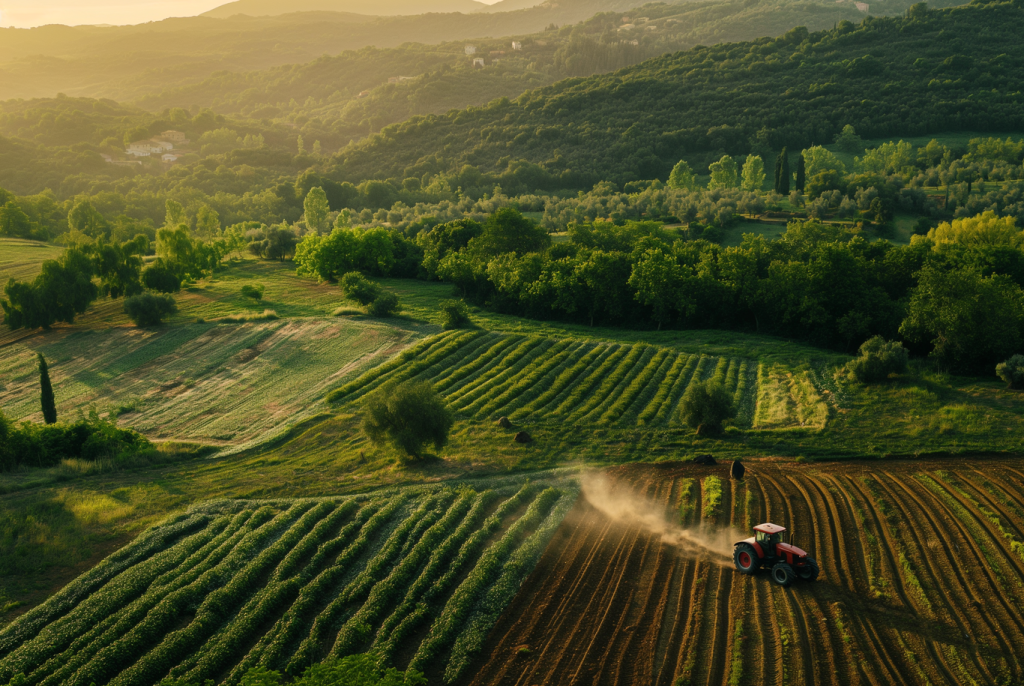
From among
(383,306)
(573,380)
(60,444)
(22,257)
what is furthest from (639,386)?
(22,257)

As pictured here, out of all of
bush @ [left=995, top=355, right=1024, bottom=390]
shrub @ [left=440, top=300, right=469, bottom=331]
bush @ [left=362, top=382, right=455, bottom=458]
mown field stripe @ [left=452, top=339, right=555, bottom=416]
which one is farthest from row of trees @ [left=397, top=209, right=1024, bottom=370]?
bush @ [left=362, top=382, right=455, bottom=458]

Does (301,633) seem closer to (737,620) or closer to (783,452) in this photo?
(737,620)

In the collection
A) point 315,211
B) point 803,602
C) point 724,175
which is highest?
point 724,175

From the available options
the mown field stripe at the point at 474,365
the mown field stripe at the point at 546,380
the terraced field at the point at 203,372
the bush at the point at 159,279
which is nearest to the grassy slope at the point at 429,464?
the mown field stripe at the point at 546,380

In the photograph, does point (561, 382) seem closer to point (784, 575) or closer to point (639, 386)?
point (639, 386)

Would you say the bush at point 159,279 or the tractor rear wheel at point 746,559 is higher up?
the bush at point 159,279

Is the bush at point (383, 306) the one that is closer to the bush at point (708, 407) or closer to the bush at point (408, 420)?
the bush at point (408, 420)

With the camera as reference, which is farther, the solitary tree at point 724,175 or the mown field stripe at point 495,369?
the solitary tree at point 724,175

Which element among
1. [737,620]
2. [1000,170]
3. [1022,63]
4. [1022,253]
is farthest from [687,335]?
[1022,63]
